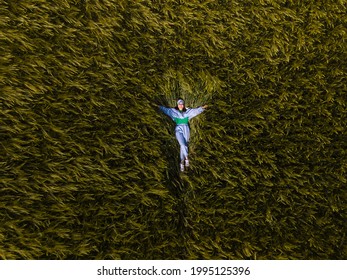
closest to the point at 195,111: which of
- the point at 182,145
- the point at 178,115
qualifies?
the point at 178,115

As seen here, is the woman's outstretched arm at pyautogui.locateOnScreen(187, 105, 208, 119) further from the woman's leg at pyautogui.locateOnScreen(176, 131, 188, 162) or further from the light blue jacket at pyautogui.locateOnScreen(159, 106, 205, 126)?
the woman's leg at pyautogui.locateOnScreen(176, 131, 188, 162)

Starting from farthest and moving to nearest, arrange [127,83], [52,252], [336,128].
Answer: [336,128] < [127,83] < [52,252]

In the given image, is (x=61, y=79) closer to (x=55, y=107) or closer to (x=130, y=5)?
(x=55, y=107)

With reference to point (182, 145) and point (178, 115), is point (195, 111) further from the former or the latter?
point (182, 145)

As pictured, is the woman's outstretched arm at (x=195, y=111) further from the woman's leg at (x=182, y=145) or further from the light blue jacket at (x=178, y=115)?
the woman's leg at (x=182, y=145)

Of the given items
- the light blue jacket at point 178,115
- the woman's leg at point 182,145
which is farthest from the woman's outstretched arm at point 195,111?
the woman's leg at point 182,145

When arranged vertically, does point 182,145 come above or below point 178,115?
below

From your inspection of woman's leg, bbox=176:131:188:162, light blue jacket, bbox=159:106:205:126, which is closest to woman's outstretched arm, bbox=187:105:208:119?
light blue jacket, bbox=159:106:205:126

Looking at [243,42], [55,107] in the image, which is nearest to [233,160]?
[243,42]
